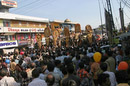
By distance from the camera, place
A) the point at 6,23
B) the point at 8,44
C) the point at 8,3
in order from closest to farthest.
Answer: the point at 8,44 < the point at 6,23 < the point at 8,3

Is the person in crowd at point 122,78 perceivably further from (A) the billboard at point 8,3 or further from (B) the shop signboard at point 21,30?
(A) the billboard at point 8,3

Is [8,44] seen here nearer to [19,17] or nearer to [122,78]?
[19,17]

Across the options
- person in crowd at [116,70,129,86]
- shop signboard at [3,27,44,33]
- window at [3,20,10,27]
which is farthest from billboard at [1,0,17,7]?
person in crowd at [116,70,129,86]

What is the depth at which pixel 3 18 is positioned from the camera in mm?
22250

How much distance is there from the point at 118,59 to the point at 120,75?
3185 millimetres

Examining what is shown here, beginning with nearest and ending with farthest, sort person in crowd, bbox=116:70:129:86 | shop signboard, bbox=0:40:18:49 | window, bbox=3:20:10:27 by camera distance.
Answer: person in crowd, bbox=116:70:129:86 < shop signboard, bbox=0:40:18:49 < window, bbox=3:20:10:27

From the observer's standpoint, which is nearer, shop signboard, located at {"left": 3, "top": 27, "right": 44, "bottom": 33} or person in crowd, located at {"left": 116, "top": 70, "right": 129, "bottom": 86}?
person in crowd, located at {"left": 116, "top": 70, "right": 129, "bottom": 86}

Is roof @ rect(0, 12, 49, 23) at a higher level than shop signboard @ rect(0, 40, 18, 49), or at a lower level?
higher

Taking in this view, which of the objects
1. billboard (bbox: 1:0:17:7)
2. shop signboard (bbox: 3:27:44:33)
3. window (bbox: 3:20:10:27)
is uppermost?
billboard (bbox: 1:0:17:7)

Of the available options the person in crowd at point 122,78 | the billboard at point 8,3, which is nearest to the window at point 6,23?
the billboard at point 8,3

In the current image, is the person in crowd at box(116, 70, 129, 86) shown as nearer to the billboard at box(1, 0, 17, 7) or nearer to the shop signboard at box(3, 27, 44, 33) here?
the shop signboard at box(3, 27, 44, 33)

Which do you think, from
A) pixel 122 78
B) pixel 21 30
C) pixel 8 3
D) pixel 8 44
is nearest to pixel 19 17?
pixel 21 30

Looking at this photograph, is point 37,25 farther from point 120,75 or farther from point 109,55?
point 120,75

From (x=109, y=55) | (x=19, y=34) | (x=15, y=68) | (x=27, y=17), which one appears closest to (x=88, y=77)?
(x=109, y=55)
